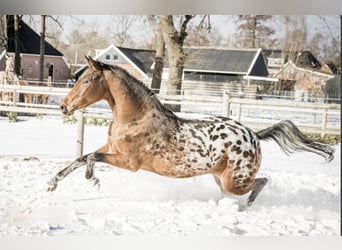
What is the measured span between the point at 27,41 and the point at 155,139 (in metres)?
1.23

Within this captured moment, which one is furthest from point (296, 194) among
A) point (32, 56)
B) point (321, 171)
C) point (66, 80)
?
point (32, 56)

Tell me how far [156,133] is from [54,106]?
2.69 feet

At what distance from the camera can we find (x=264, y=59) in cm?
341

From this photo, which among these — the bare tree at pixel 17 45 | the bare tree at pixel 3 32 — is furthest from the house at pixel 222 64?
the bare tree at pixel 3 32

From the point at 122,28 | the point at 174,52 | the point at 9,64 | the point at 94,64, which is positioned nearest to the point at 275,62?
the point at 174,52

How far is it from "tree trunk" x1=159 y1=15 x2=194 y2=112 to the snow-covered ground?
0.62 metres

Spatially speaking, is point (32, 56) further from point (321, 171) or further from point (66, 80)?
point (321, 171)

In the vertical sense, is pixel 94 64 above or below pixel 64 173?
above

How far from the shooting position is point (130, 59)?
11.0ft

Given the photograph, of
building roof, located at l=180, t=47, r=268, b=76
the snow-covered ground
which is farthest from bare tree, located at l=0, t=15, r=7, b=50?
building roof, located at l=180, t=47, r=268, b=76

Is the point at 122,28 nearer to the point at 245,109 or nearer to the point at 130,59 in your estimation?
the point at 130,59

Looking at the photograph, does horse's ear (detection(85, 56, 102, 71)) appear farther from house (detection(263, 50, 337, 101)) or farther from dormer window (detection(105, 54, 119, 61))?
house (detection(263, 50, 337, 101))

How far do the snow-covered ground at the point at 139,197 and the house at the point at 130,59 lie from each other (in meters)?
0.50

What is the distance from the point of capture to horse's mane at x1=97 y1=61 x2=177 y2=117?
Answer: 3.30m
